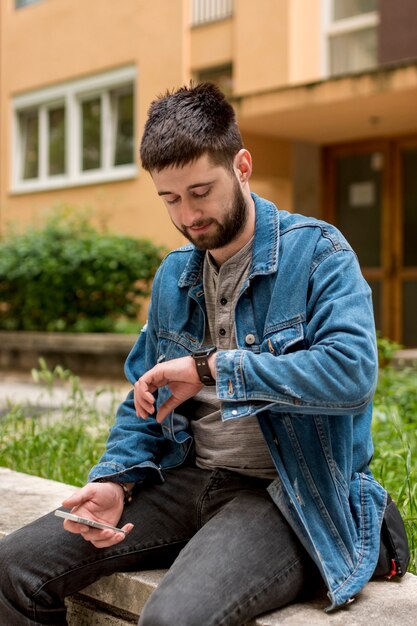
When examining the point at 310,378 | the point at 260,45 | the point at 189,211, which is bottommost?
the point at 310,378

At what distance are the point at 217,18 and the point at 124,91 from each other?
→ 91.8 inches

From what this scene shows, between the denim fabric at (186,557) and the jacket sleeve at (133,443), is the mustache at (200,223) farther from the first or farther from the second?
the denim fabric at (186,557)

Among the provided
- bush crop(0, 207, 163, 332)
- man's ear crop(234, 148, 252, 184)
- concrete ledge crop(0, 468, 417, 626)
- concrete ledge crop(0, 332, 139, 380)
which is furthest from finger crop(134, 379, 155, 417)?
bush crop(0, 207, 163, 332)

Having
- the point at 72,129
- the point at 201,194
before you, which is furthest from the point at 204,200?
the point at 72,129

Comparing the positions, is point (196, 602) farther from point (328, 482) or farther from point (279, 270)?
point (279, 270)

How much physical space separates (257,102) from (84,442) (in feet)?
22.2

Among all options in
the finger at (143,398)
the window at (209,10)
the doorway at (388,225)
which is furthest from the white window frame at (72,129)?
the finger at (143,398)

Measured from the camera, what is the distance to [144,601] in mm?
2658

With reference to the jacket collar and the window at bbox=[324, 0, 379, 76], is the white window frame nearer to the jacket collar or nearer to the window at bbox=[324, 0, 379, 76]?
the window at bbox=[324, 0, 379, 76]

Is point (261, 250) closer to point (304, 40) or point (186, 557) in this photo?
point (186, 557)

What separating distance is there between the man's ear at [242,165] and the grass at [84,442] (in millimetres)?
1419

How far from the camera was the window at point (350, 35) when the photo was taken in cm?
1182

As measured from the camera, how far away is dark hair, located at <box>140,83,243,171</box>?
2.47m

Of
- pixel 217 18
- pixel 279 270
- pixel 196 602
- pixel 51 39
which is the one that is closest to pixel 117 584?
pixel 196 602
